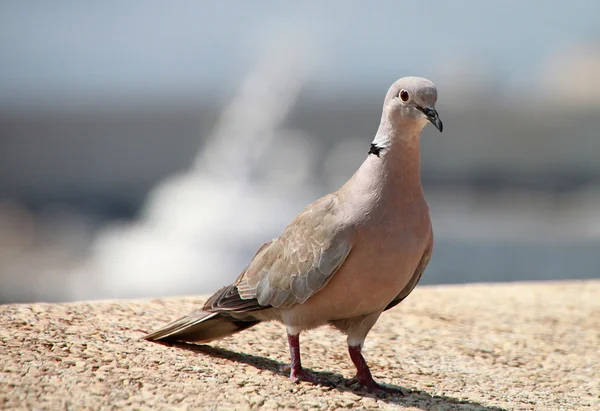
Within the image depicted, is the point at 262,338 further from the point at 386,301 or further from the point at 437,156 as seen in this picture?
the point at 437,156

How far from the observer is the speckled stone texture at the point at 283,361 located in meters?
3.62

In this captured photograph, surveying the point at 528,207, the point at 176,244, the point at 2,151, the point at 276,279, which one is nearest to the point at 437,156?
the point at 528,207

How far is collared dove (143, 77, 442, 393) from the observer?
3.71 meters

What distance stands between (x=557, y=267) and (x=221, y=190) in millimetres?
9772

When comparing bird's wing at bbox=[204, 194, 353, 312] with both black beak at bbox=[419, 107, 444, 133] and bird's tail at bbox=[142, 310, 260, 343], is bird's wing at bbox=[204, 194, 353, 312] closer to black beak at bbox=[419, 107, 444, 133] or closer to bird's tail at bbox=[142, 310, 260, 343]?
bird's tail at bbox=[142, 310, 260, 343]

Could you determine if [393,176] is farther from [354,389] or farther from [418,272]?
[354,389]

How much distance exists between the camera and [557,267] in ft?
50.9

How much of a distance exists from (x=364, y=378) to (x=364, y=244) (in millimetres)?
838

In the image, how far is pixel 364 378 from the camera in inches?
161

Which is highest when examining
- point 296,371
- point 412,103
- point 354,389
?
point 412,103

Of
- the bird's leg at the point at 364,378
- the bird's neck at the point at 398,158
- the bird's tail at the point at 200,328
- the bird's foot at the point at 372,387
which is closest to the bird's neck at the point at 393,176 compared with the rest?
the bird's neck at the point at 398,158

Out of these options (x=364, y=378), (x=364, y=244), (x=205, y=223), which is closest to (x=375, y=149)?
(x=364, y=244)

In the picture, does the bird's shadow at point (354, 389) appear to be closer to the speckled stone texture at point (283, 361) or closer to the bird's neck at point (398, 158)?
the speckled stone texture at point (283, 361)

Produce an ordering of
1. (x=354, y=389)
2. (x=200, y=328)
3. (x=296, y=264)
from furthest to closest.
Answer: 1. (x=200, y=328)
2. (x=354, y=389)
3. (x=296, y=264)
